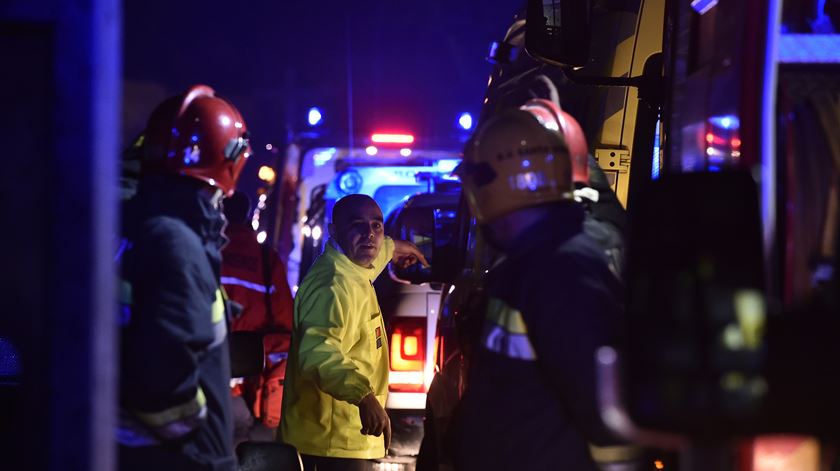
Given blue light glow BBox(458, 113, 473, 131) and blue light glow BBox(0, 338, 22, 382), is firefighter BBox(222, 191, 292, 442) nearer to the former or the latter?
blue light glow BBox(0, 338, 22, 382)

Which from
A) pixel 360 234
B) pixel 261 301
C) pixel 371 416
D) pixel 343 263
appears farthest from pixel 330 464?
pixel 261 301

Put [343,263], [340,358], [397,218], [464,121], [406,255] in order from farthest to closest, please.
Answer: [464,121]
[397,218]
[406,255]
[343,263]
[340,358]

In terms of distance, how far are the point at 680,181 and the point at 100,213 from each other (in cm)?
109

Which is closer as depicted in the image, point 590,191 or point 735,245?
point 735,245

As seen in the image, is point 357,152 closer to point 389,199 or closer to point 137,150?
point 389,199

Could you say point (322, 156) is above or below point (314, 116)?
below

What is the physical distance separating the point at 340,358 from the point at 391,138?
25.6ft

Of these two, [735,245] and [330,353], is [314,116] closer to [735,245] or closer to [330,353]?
[330,353]

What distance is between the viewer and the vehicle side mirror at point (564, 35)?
4484mm

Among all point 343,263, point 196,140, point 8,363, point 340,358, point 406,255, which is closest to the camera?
point 196,140

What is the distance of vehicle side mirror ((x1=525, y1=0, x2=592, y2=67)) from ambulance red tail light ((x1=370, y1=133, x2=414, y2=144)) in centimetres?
802

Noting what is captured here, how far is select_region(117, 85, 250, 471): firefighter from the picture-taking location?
3207 mm

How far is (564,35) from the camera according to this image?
4.48 meters

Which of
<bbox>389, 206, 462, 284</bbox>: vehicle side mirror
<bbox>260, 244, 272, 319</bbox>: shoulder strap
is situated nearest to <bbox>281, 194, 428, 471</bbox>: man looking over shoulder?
<bbox>389, 206, 462, 284</bbox>: vehicle side mirror
